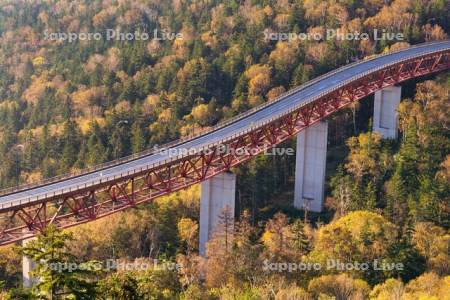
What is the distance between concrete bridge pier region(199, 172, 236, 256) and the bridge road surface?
13.0 feet

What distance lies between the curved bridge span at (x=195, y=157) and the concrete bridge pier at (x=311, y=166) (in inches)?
98.0

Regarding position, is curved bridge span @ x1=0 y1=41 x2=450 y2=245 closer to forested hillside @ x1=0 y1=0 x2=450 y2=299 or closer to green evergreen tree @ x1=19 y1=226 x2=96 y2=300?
forested hillside @ x1=0 y1=0 x2=450 y2=299

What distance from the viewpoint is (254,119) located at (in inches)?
2729

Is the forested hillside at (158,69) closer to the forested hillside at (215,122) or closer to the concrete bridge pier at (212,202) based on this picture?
the forested hillside at (215,122)

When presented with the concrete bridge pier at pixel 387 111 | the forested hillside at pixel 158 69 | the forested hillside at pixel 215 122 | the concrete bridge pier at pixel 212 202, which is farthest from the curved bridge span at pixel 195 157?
the forested hillside at pixel 158 69

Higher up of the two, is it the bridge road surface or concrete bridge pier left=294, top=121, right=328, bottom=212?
the bridge road surface

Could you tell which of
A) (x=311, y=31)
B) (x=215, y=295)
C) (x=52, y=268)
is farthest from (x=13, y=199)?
(x=311, y=31)

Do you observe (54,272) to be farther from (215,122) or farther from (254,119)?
(215,122)

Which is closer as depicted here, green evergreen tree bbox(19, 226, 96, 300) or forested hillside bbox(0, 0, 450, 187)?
green evergreen tree bbox(19, 226, 96, 300)

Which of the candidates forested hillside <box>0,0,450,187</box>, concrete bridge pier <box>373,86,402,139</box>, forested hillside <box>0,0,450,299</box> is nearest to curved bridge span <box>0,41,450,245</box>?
concrete bridge pier <box>373,86,402,139</box>

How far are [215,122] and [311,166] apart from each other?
2041 cm

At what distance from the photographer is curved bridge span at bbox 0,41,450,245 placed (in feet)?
164

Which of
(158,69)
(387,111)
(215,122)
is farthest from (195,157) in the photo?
(158,69)

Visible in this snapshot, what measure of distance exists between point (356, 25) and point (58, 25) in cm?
6116
